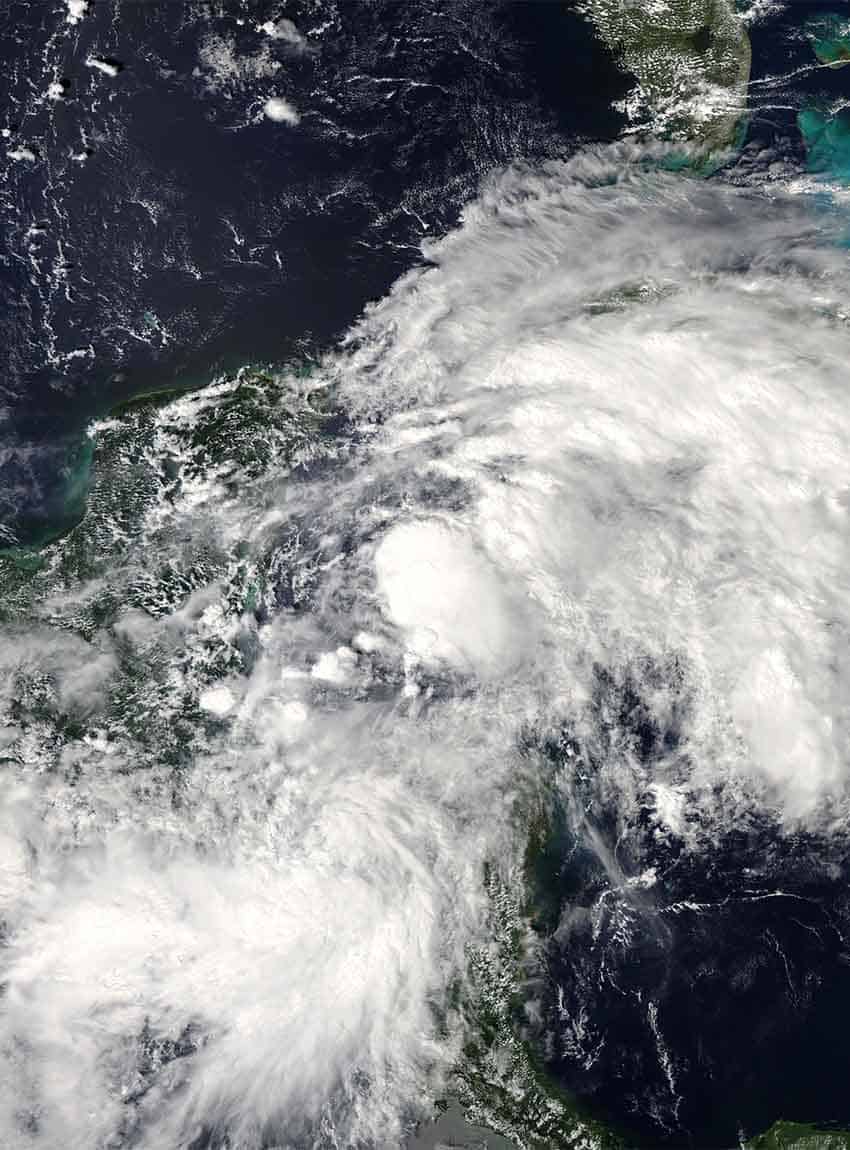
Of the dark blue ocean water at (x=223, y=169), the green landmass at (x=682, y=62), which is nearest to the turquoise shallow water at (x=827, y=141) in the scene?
the green landmass at (x=682, y=62)

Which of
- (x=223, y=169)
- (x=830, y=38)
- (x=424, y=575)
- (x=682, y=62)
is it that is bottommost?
(x=424, y=575)

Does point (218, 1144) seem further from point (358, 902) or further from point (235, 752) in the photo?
point (235, 752)

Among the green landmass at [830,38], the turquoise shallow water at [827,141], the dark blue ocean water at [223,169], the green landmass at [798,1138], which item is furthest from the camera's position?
the green landmass at [830,38]

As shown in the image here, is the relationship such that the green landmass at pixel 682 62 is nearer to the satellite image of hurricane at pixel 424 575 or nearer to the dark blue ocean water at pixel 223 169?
the satellite image of hurricane at pixel 424 575

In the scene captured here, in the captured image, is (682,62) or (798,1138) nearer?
(798,1138)

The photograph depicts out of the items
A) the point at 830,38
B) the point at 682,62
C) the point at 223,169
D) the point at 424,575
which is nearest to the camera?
the point at 424,575

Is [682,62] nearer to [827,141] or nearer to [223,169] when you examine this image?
[827,141]

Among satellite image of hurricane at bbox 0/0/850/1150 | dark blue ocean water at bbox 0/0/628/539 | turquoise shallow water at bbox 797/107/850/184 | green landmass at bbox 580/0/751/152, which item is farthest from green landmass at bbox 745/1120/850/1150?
green landmass at bbox 580/0/751/152

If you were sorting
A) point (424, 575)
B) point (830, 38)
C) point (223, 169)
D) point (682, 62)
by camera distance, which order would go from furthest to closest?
point (830, 38)
point (682, 62)
point (223, 169)
point (424, 575)

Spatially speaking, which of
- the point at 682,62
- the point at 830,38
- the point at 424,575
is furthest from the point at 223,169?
the point at 830,38

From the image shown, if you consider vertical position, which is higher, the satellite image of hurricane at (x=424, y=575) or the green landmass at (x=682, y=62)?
the green landmass at (x=682, y=62)
